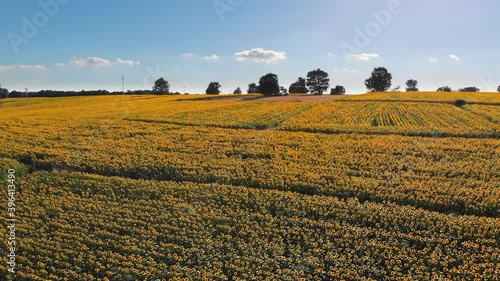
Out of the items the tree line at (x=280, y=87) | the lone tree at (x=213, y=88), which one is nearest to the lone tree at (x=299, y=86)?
the tree line at (x=280, y=87)

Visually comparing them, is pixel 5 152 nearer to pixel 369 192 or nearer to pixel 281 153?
pixel 281 153

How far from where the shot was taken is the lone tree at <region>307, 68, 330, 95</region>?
11181 cm

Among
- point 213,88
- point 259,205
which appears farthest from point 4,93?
point 259,205

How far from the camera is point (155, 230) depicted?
48.9 feet

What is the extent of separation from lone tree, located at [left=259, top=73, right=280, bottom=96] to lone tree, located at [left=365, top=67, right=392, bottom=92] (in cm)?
4623

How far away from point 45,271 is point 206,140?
689 inches

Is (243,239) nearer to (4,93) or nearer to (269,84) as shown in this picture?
(269,84)

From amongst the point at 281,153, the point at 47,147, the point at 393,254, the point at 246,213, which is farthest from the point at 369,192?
the point at 47,147

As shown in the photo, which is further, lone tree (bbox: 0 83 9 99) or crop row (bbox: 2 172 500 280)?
lone tree (bbox: 0 83 9 99)
